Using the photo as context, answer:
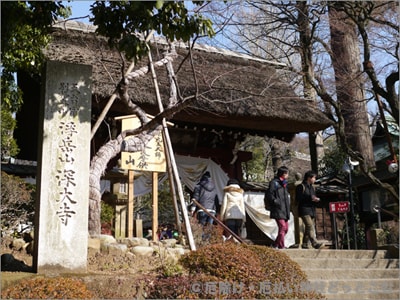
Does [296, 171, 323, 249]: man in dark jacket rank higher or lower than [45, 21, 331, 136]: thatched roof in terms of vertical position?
lower

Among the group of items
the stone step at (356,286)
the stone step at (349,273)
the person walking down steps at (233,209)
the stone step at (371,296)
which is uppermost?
the person walking down steps at (233,209)

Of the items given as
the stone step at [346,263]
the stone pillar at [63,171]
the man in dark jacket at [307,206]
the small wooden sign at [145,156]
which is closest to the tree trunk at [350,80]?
the man in dark jacket at [307,206]

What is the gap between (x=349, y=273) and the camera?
25.9 feet

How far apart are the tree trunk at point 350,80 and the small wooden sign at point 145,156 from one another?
5.63 meters

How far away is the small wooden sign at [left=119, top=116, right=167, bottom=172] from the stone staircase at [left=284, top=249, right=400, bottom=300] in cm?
292

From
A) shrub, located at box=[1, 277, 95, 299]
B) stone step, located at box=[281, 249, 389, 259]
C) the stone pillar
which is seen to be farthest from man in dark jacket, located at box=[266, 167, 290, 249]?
shrub, located at box=[1, 277, 95, 299]

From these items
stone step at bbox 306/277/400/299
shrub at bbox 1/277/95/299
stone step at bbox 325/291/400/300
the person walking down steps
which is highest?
the person walking down steps

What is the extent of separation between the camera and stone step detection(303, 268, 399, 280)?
7548mm

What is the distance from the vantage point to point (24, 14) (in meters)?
5.95

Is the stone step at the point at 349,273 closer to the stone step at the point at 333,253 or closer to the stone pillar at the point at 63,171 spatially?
the stone step at the point at 333,253

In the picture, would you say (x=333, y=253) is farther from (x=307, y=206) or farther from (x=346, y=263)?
(x=307, y=206)

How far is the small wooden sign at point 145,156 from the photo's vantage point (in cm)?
899

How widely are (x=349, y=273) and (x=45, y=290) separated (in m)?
5.00

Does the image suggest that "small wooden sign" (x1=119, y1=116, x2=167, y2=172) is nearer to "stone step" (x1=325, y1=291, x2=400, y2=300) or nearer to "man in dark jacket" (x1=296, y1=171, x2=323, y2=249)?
"man in dark jacket" (x1=296, y1=171, x2=323, y2=249)
